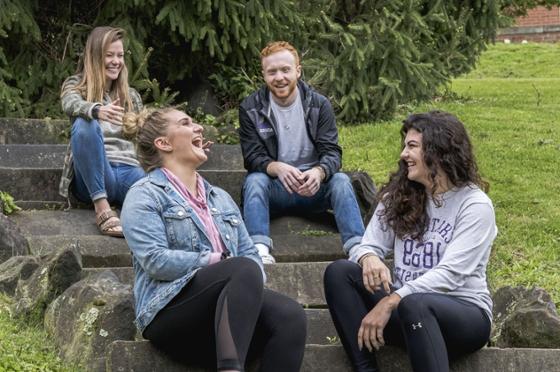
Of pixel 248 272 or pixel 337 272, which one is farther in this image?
pixel 337 272

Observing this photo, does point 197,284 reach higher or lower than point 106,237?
higher

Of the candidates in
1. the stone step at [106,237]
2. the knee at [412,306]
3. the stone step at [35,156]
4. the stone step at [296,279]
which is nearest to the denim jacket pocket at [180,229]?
the knee at [412,306]

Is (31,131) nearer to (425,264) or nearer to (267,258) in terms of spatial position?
(267,258)

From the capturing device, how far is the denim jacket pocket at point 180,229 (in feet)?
13.5

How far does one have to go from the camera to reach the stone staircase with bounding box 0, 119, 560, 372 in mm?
4203

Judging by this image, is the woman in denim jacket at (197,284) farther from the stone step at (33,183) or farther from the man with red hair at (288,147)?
the stone step at (33,183)

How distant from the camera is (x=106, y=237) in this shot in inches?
229

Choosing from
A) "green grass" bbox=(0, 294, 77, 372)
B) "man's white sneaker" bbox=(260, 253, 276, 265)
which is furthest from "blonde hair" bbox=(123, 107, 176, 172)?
"man's white sneaker" bbox=(260, 253, 276, 265)

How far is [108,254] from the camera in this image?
5633 millimetres

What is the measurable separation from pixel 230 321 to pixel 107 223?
222 centimetres

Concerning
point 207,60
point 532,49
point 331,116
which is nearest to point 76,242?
point 331,116

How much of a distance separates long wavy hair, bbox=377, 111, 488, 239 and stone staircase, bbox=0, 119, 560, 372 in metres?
0.51

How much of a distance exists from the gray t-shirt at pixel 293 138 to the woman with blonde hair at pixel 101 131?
2.76ft

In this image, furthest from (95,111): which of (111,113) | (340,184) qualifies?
(340,184)
